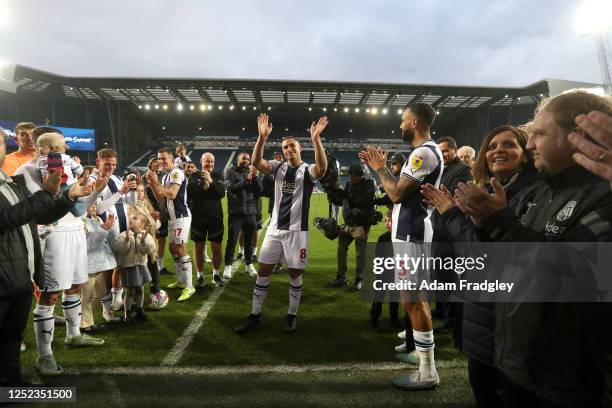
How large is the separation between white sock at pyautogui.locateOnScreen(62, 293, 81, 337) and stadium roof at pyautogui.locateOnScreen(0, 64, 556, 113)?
25991 mm

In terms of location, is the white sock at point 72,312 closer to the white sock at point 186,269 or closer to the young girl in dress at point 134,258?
the young girl in dress at point 134,258

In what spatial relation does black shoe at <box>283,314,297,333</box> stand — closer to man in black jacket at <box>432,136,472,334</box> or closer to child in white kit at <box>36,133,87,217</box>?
man in black jacket at <box>432,136,472,334</box>

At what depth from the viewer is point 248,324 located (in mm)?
3908

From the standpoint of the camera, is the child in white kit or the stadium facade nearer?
the child in white kit

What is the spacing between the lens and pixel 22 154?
4.28 metres

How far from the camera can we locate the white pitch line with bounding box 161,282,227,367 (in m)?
3.24

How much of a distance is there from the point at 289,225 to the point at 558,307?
3060mm

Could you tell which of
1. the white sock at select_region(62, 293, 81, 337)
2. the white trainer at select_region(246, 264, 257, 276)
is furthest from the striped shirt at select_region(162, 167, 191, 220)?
the white sock at select_region(62, 293, 81, 337)

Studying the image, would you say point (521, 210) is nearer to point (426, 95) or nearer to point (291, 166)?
point (291, 166)

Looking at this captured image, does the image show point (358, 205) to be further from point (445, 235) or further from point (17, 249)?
point (17, 249)

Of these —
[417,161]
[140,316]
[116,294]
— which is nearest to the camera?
[417,161]

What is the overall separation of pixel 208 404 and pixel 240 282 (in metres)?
3.35

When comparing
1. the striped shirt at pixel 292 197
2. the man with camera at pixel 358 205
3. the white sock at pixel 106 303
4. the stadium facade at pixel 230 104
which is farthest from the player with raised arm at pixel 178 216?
the stadium facade at pixel 230 104

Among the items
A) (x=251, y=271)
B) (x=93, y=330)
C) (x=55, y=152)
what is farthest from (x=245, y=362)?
(x=251, y=271)
